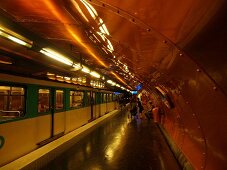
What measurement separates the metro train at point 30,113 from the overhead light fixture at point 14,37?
180 cm

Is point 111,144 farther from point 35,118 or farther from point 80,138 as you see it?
point 35,118

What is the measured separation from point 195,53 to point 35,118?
6.42m

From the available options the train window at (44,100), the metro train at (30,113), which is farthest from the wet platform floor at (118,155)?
the train window at (44,100)

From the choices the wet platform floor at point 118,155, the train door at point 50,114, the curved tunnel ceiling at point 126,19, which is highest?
the curved tunnel ceiling at point 126,19

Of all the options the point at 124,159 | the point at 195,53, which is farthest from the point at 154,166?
the point at 195,53

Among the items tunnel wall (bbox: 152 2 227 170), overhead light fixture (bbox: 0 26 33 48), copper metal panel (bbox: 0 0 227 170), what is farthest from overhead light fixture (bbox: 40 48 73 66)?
tunnel wall (bbox: 152 2 227 170)

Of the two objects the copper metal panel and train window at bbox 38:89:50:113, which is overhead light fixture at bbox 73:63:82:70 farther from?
the copper metal panel

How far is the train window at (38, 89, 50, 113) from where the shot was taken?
307 inches

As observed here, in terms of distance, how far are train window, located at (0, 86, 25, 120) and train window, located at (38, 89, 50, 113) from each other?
1056mm

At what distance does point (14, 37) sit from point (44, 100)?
474 centimetres

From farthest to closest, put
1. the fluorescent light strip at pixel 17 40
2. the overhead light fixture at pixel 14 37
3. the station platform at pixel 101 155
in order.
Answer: the station platform at pixel 101 155, the fluorescent light strip at pixel 17 40, the overhead light fixture at pixel 14 37

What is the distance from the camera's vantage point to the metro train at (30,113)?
5849mm

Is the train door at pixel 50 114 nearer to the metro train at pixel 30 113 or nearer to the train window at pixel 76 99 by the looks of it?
the metro train at pixel 30 113

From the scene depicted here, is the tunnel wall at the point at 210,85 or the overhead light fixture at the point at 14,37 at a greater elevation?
the overhead light fixture at the point at 14,37
